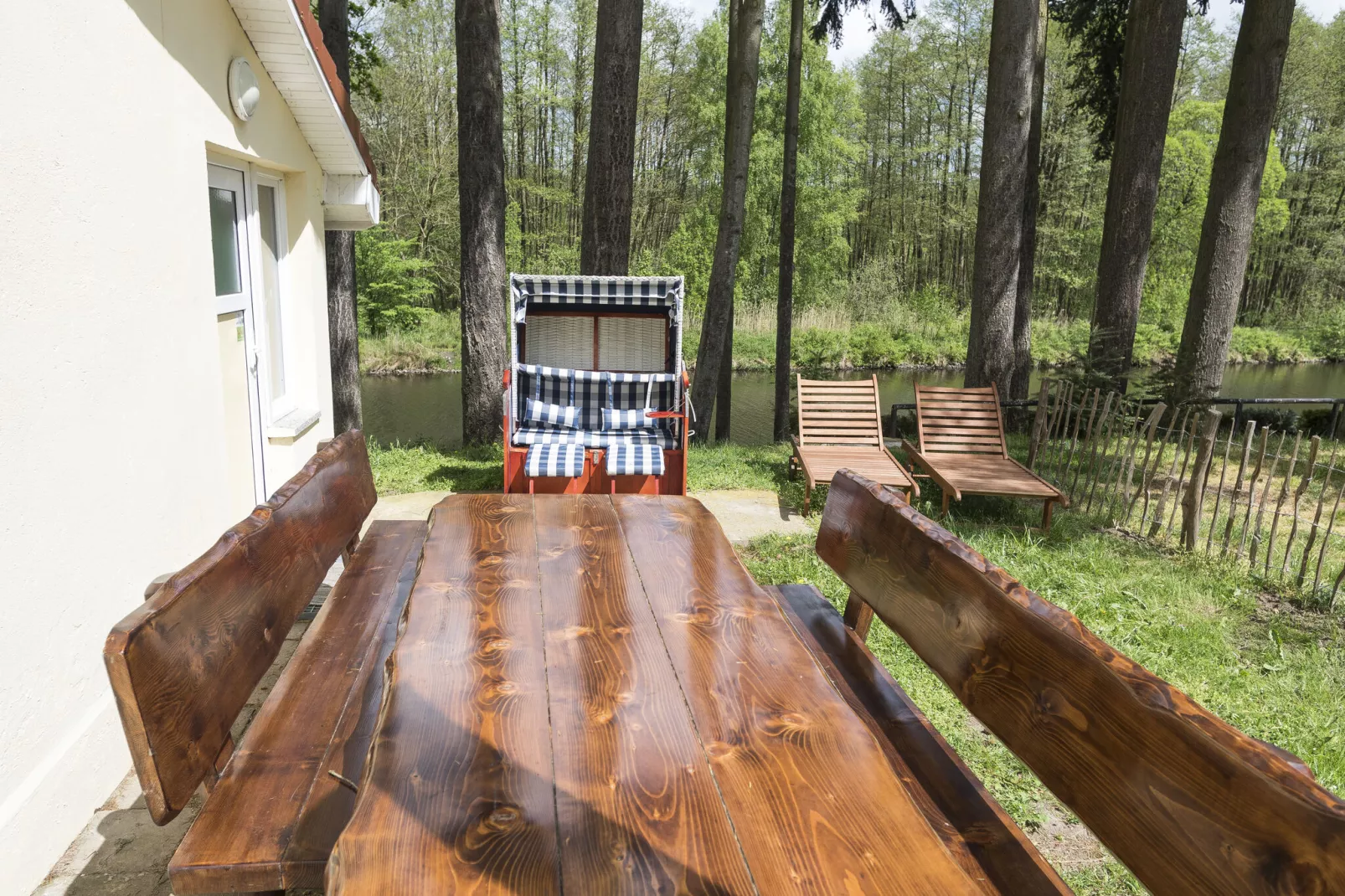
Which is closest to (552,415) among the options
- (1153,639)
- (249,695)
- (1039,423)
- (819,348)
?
(1039,423)

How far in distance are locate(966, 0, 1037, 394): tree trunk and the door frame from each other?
8.32 metres

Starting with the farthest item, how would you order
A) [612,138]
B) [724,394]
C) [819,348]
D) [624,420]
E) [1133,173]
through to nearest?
1. [819,348]
2. [724,394]
3. [1133,173]
4. [612,138]
5. [624,420]

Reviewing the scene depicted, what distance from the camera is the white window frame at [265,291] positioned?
5562 millimetres

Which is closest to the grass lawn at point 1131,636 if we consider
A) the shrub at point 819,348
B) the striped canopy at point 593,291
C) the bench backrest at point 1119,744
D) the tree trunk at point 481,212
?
the bench backrest at point 1119,744

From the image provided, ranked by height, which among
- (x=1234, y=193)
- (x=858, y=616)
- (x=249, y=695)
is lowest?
(x=858, y=616)

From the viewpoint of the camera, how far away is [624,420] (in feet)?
27.3

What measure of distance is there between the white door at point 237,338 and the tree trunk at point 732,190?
8608 millimetres

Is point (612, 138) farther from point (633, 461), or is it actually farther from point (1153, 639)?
point (1153, 639)

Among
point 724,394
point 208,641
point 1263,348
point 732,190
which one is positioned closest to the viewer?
point 208,641

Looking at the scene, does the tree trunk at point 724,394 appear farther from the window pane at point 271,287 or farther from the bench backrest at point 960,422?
the window pane at point 271,287

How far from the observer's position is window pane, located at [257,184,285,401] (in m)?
5.89

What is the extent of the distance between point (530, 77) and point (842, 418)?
94.9 feet

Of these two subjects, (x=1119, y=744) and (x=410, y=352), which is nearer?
(x=1119, y=744)

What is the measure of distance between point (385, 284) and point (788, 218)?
55.5ft
